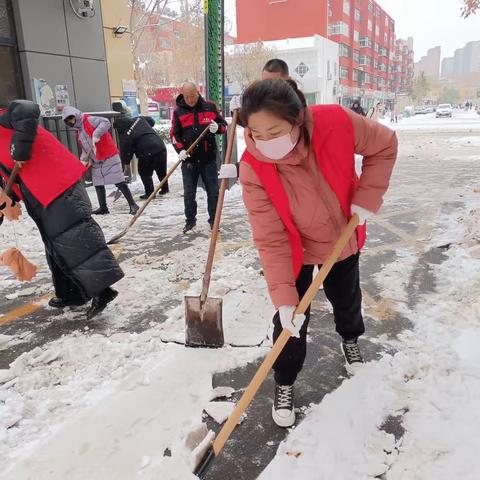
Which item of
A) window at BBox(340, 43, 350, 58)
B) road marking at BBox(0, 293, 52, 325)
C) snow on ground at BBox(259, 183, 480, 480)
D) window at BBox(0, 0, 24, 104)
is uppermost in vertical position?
window at BBox(340, 43, 350, 58)

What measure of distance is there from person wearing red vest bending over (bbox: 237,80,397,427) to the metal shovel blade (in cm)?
72

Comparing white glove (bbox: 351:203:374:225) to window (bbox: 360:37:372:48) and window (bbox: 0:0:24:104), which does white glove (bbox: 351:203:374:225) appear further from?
window (bbox: 360:37:372:48)

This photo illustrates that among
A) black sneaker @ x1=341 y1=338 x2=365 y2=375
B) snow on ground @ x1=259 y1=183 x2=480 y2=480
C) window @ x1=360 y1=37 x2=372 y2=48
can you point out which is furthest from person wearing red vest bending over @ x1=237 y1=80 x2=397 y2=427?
window @ x1=360 y1=37 x2=372 y2=48

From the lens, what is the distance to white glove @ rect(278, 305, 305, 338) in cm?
193

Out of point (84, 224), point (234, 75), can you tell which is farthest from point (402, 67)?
point (84, 224)

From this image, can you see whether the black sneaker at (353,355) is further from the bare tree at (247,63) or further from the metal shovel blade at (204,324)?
the bare tree at (247,63)

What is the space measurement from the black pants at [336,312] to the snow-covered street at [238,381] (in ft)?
0.78

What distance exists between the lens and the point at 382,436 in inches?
81.1

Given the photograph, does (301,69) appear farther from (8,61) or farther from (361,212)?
(361,212)

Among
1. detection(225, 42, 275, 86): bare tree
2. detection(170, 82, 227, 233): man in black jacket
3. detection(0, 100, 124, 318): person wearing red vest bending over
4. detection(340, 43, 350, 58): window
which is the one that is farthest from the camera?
detection(340, 43, 350, 58): window

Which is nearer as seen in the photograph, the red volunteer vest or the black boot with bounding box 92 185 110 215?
the red volunteer vest

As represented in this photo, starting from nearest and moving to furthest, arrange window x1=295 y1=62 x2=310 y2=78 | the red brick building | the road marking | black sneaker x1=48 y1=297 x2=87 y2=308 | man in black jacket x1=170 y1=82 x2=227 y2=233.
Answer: the road marking → black sneaker x1=48 y1=297 x2=87 y2=308 → man in black jacket x1=170 y1=82 x2=227 y2=233 → window x1=295 y1=62 x2=310 y2=78 → the red brick building

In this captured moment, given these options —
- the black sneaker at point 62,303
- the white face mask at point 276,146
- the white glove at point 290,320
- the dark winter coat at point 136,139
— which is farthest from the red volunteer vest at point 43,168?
the dark winter coat at point 136,139

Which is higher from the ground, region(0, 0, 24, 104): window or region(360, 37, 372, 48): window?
region(360, 37, 372, 48): window
